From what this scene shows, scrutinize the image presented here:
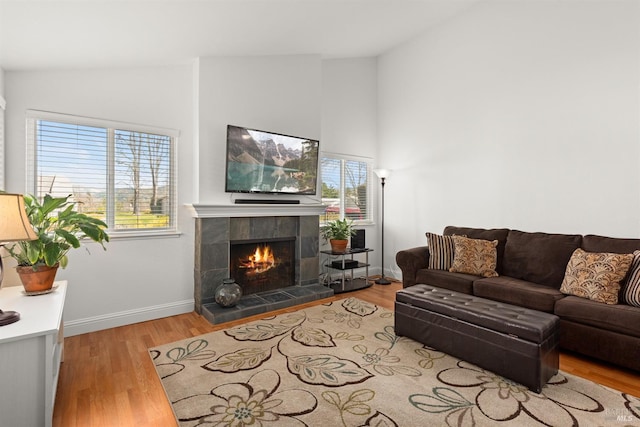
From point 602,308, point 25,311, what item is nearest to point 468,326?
point 602,308

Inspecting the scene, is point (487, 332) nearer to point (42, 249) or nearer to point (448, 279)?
point (448, 279)

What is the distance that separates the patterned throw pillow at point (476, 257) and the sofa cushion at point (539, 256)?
0.17 metres

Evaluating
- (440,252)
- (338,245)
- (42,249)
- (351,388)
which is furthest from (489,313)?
(42,249)

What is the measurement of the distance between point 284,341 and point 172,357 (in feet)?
3.03

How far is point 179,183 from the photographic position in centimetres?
365

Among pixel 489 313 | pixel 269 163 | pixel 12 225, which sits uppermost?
pixel 269 163

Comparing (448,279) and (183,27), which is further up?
(183,27)

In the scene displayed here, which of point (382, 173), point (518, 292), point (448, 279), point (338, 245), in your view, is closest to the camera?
point (518, 292)

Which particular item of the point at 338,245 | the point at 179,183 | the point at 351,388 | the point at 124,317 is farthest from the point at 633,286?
the point at 124,317

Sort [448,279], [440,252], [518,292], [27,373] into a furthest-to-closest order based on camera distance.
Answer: [440,252], [448,279], [518,292], [27,373]

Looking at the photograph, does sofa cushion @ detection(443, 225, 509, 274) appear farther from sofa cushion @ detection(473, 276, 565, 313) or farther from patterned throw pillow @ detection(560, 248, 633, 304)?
patterned throw pillow @ detection(560, 248, 633, 304)

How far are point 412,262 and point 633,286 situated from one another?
6.41ft

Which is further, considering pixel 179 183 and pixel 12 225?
pixel 179 183

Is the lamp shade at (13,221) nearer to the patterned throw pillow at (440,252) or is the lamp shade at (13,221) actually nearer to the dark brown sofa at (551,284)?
the dark brown sofa at (551,284)
